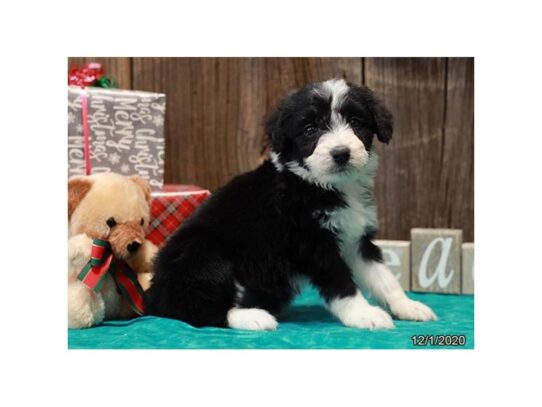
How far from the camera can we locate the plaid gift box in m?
4.60

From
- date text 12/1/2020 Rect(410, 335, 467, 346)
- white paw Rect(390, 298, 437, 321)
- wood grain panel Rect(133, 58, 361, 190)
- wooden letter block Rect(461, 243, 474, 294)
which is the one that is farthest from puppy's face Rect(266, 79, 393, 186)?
wooden letter block Rect(461, 243, 474, 294)

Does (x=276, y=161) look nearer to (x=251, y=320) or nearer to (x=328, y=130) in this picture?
(x=328, y=130)

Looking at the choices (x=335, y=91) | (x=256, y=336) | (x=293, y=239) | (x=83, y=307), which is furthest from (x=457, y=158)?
(x=83, y=307)

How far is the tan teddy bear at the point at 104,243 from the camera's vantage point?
155 inches

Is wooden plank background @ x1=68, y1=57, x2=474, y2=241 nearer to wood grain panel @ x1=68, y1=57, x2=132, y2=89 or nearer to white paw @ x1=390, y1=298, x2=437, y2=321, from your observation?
wood grain panel @ x1=68, y1=57, x2=132, y2=89

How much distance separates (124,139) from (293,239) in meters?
1.51

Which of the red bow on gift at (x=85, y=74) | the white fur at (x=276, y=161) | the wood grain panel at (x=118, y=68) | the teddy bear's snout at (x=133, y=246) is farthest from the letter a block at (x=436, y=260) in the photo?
the red bow on gift at (x=85, y=74)

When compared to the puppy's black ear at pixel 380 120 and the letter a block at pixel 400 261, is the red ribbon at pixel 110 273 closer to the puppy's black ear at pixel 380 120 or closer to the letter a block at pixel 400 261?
the puppy's black ear at pixel 380 120

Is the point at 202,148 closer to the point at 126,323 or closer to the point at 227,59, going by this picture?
the point at 227,59

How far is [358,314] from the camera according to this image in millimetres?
3791

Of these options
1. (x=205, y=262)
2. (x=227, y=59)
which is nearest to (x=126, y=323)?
(x=205, y=262)

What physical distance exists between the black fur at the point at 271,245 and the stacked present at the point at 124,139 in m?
0.59

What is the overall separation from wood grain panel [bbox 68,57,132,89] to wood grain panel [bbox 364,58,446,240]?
1933 millimetres

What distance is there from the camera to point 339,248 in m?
3.99
